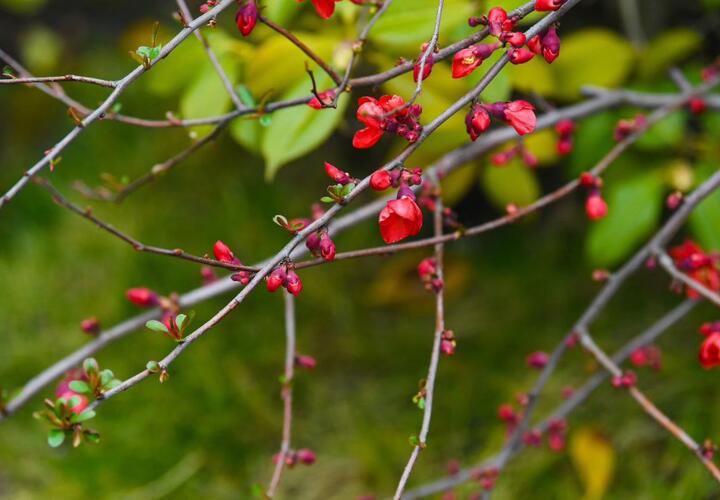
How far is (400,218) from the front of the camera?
2.10 ft

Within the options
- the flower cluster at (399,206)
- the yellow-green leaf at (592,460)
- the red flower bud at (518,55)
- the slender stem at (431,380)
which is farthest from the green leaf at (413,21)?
the yellow-green leaf at (592,460)

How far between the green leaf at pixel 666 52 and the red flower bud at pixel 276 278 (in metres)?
1.01

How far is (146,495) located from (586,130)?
1.01m

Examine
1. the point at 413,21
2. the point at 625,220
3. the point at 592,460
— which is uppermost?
the point at 413,21

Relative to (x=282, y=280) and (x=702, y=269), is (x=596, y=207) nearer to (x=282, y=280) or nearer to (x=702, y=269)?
(x=702, y=269)

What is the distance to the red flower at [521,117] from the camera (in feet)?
2.19

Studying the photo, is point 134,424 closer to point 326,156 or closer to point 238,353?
point 238,353

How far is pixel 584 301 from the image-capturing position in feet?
5.73

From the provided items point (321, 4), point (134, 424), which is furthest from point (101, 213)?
point (321, 4)

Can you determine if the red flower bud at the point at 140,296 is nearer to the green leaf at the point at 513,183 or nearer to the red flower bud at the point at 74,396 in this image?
the red flower bud at the point at 74,396

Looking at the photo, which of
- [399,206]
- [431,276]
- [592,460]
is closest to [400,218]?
[399,206]

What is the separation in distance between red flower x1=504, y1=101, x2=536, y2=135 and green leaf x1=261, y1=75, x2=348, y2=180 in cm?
39

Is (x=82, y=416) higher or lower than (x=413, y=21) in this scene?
lower

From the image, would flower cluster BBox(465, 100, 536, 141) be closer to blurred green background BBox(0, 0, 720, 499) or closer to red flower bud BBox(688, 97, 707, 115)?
blurred green background BBox(0, 0, 720, 499)
